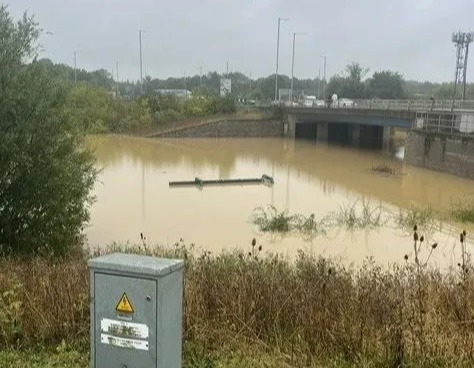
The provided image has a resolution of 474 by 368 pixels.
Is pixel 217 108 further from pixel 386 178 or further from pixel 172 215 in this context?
pixel 172 215

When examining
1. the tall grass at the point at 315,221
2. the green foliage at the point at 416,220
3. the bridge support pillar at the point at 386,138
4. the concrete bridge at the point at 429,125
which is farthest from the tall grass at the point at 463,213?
the bridge support pillar at the point at 386,138

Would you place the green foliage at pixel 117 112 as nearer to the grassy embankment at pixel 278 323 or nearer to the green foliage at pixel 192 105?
the green foliage at pixel 192 105

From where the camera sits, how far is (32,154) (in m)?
Result: 12.6

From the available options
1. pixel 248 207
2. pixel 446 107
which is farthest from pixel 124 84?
pixel 248 207

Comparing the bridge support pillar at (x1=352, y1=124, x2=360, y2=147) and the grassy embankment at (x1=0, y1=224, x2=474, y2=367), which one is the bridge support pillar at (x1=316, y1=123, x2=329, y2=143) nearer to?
the bridge support pillar at (x1=352, y1=124, x2=360, y2=147)

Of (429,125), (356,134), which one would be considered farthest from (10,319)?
(356,134)

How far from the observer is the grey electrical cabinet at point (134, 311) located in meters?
3.22

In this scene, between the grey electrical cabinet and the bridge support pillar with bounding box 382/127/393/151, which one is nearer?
the grey electrical cabinet

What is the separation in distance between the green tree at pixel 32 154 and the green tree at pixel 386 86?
91623 millimetres

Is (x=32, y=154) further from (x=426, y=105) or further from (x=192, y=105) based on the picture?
(x=192, y=105)

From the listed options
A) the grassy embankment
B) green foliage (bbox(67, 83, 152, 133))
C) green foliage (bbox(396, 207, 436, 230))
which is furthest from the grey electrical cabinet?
green foliage (bbox(67, 83, 152, 133))

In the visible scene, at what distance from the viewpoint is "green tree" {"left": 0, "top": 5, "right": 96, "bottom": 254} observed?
12000 mm

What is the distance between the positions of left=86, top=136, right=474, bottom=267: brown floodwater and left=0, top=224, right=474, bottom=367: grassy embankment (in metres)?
7.80

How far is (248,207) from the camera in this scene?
22.3 meters
